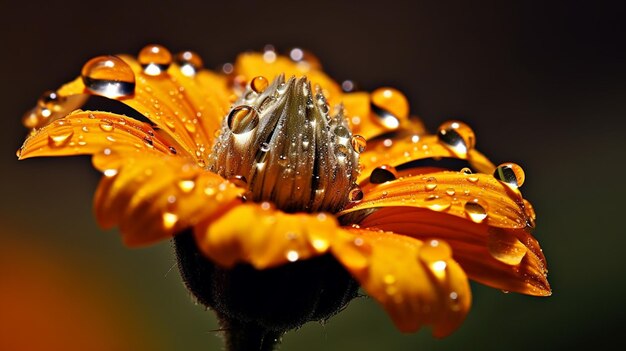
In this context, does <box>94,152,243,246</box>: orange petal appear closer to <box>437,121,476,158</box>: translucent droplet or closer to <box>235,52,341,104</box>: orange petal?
<box>437,121,476,158</box>: translucent droplet

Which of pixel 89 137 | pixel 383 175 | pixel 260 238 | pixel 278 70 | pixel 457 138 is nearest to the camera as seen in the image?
pixel 260 238

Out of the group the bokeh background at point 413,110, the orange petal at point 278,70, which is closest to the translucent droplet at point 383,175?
the orange petal at point 278,70

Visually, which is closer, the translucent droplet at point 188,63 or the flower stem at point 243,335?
the flower stem at point 243,335

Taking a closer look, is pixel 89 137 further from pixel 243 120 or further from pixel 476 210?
pixel 476 210

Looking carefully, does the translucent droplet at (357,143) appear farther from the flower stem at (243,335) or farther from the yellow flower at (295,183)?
the flower stem at (243,335)

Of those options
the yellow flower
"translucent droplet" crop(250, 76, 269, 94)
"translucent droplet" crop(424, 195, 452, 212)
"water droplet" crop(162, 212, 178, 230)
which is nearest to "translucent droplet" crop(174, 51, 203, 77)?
the yellow flower

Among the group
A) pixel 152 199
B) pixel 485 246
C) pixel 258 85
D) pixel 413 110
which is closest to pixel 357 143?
pixel 258 85
